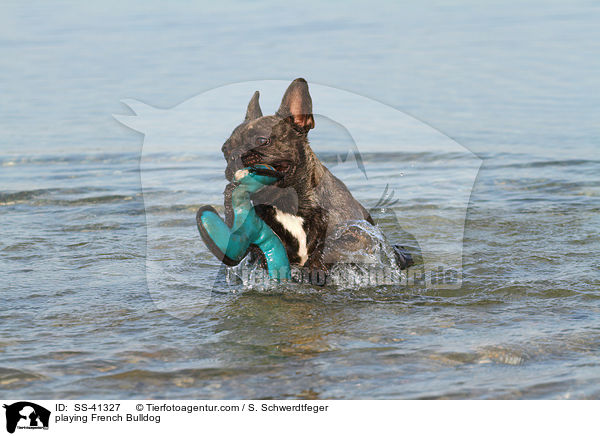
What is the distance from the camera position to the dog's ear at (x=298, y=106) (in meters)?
5.94

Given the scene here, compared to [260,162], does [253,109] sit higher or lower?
higher

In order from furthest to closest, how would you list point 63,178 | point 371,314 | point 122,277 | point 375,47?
1. point 375,47
2. point 63,178
3. point 122,277
4. point 371,314

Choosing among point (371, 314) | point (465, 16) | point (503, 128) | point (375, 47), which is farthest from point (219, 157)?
point (465, 16)

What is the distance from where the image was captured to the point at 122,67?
704 inches

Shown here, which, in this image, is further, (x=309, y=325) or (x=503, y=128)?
(x=503, y=128)

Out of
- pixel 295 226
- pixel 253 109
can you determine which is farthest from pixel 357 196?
pixel 253 109

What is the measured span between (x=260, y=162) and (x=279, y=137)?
255 mm

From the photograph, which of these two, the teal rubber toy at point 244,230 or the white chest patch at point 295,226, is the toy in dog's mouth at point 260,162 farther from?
the white chest patch at point 295,226

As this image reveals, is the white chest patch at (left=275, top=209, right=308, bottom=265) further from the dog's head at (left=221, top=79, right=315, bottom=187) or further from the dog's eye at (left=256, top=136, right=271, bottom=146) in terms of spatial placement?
the dog's eye at (left=256, top=136, right=271, bottom=146)

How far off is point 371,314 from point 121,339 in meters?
1.76

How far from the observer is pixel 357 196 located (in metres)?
10.1
